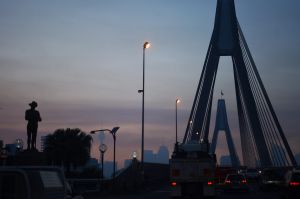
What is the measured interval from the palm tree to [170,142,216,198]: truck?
1982 centimetres

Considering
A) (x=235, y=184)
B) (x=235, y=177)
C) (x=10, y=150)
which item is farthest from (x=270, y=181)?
(x=10, y=150)

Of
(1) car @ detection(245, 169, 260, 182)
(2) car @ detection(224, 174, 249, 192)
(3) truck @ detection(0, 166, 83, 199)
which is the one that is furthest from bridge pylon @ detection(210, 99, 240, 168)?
(3) truck @ detection(0, 166, 83, 199)

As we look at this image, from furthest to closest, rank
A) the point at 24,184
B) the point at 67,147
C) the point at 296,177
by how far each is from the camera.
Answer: the point at 67,147 < the point at 296,177 < the point at 24,184

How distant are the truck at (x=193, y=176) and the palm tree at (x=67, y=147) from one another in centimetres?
1982

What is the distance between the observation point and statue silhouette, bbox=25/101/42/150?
2586cm

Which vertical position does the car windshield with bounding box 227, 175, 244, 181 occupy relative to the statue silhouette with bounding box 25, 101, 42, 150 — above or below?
below

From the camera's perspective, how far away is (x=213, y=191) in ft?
97.5

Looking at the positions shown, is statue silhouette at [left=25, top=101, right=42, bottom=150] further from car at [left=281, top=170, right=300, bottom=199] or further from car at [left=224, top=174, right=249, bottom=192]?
car at [left=224, top=174, right=249, bottom=192]

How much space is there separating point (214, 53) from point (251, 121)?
8.28m

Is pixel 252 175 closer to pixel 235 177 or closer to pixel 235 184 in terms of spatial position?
pixel 235 177

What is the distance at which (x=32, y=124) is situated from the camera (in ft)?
85.1

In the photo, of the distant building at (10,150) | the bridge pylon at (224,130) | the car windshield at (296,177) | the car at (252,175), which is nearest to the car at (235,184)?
the car windshield at (296,177)

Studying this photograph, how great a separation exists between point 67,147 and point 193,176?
21.9 meters

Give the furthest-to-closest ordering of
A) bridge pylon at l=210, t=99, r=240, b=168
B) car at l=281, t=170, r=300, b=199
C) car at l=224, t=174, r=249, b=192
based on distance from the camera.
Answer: bridge pylon at l=210, t=99, r=240, b=168
car at l=224, t=174, r=249, b=192
car at l=281, t=170, r=300, b=199
